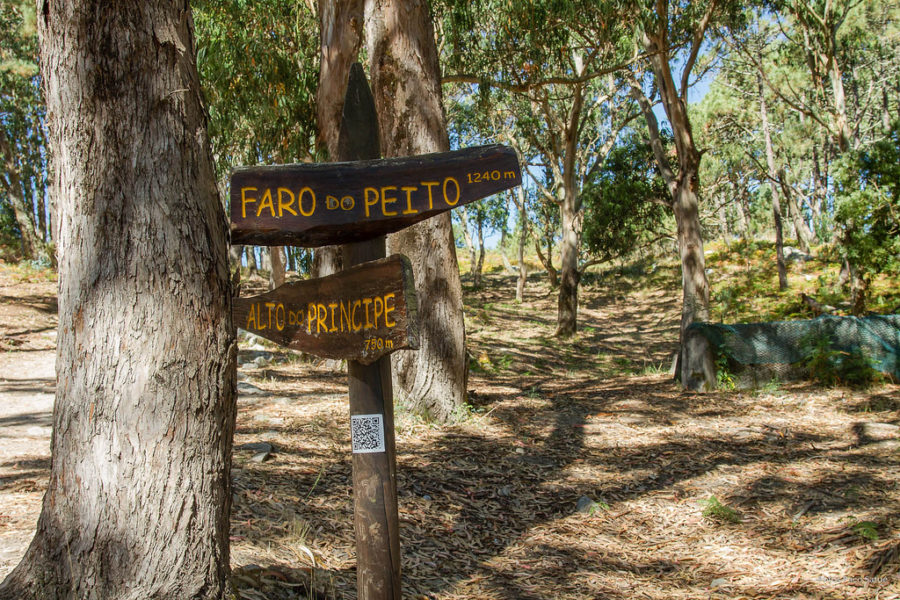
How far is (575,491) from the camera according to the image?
15.8 ft

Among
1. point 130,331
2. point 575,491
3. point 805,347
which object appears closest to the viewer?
point 130,331

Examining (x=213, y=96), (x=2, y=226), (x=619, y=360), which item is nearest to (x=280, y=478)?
(x=213, y=96)

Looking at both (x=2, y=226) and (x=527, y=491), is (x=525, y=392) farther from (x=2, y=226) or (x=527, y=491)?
(x=2, y=226)

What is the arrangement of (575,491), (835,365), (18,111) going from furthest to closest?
(18,111)
(835,365)
(575,491)

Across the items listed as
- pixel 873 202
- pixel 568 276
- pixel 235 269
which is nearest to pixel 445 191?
pixel 235 269

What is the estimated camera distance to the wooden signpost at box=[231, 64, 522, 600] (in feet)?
7.90

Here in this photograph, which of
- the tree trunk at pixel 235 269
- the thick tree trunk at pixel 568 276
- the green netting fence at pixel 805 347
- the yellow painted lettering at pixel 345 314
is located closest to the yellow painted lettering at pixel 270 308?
the tree trunk at pixel 235 269

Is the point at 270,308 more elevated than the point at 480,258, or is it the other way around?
the point at 480,258

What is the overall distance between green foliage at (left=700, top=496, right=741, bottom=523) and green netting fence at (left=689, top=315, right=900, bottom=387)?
11.9 ft

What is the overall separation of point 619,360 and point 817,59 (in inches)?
372

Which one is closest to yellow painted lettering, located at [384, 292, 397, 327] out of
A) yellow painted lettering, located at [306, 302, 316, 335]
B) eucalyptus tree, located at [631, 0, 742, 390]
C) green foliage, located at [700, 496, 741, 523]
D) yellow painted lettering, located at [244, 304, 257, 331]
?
yellow painted lettering, located at [306, 302, 316, 335]

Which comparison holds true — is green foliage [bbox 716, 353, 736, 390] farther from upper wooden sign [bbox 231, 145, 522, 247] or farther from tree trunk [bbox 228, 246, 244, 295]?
upper wooden sign [bbox 231, 145, 522, 247]

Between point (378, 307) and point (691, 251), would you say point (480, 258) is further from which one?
point (378, 307)

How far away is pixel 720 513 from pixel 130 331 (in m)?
3.61
